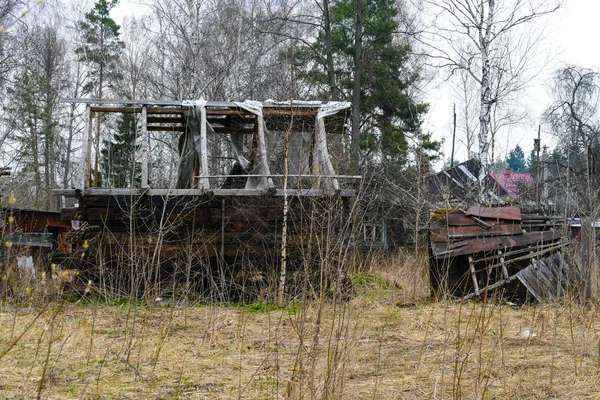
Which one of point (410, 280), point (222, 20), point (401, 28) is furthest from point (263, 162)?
point (401, 28)

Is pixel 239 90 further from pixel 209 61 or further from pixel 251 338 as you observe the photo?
pixel 251 338

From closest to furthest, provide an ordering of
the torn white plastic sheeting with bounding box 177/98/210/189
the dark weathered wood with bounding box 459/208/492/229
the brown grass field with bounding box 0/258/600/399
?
the brown grass field with bounding box 0/258/600/399 < the torn white plastic sheeting with bounding box 177/98/210/189 < the dark weathered wood with bounding box 459/208/492/229

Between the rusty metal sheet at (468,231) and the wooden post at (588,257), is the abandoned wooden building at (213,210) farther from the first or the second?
the wooden post at (588,257)

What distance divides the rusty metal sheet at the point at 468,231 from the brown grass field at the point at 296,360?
8.15 feet

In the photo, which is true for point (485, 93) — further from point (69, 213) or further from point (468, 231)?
point (69, 213)

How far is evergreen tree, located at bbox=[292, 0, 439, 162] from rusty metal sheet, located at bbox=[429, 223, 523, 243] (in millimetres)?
12862

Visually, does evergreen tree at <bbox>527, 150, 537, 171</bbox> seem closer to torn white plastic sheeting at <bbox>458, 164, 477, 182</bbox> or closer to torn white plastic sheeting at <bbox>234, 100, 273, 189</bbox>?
torn white plastic sheeting at <bbox>458, 164, 477, 182</bbox>

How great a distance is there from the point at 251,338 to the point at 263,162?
13.3 feet

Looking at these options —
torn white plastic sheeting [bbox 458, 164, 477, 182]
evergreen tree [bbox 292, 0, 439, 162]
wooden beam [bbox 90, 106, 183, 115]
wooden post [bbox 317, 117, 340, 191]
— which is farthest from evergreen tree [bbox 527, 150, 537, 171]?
wooden beam [bbox 90, 106, 183, 115]

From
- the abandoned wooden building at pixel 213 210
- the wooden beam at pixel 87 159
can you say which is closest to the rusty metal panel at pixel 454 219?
the abandoned wooden building at pixel 213 210

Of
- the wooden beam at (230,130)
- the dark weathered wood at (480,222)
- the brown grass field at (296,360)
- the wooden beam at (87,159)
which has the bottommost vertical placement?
the brown grass field at (296,360)

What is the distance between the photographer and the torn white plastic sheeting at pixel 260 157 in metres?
11.0

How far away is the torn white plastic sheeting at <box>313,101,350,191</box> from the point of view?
36.3ft

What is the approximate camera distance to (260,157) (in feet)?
38.1
